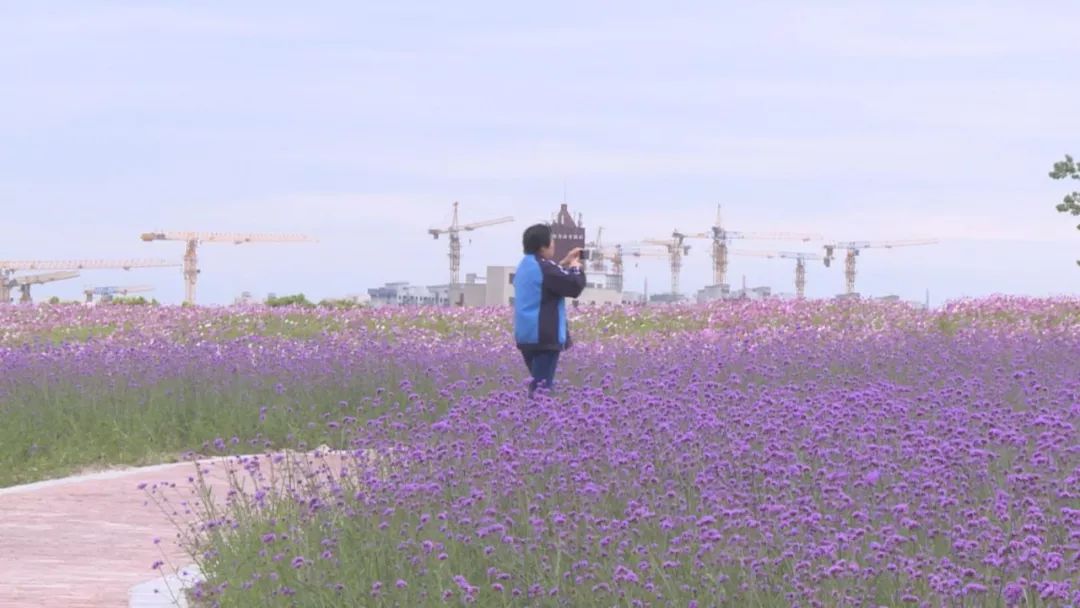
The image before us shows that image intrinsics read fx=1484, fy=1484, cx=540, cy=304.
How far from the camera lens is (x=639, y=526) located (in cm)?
641

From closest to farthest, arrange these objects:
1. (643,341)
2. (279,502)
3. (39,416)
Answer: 1. (279,502)
2. (39,416)
3. (643,341)

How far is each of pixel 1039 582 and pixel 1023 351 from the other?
10.2 meters

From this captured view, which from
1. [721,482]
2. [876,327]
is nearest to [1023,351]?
[876,327]

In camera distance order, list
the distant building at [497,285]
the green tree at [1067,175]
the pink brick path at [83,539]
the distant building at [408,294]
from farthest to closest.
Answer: the distant building at [408,294] → the distant building at [497,285] → the green tree at [1067,175] → the pink brick path at [83,539]

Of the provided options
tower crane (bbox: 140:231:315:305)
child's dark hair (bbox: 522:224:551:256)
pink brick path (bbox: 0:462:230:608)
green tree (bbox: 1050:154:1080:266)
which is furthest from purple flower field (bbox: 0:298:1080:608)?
tower crane (bbox: 140:231:315:305)

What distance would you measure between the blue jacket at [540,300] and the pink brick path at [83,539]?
2.81 meters

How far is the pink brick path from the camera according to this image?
7.85 metres

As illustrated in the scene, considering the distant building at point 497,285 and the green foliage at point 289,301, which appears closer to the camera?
the green foliage at point 289,301

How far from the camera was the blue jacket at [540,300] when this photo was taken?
38.7ft

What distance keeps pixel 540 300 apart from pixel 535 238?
1.63 ft

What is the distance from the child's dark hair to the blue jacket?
80 mm

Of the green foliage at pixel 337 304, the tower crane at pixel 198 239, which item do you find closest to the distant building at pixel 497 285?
the green foliage at pixel 337 304

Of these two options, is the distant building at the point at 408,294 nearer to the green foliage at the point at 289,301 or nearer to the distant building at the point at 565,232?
the distant building at the point at 565,232

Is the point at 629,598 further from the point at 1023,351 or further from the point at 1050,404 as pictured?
the point at 1023,351
